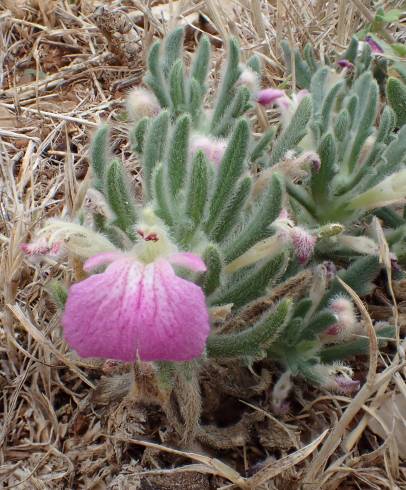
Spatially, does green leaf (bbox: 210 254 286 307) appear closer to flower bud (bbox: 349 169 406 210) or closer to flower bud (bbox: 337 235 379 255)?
flower bud (bbox: 337 235 379 255)

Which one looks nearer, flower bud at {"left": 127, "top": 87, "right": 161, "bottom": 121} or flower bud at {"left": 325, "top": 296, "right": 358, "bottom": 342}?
flower bud at {"left": 325, "top": 296, "right": 358, "bottom": 342}

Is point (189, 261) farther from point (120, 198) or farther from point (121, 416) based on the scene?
point (121, 416)

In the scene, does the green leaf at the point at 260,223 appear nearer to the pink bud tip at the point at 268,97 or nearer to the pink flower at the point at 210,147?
the pink flower at the point at 210,147

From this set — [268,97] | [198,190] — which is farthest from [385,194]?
[198,190]

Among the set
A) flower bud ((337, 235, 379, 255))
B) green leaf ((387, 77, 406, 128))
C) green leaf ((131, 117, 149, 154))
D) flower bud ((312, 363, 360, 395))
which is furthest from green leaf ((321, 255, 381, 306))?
green leaf ((131, 117, 149, 154))

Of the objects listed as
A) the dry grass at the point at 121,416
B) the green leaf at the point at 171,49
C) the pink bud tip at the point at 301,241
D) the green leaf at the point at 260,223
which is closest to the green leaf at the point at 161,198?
the green leaf at the point at 260,223

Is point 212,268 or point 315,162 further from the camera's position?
point 315,162
